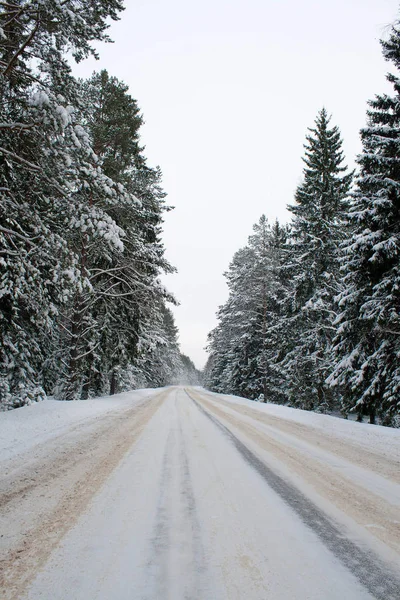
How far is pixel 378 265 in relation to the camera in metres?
10.7

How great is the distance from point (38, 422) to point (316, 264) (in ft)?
48.4

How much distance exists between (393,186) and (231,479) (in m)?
10.6

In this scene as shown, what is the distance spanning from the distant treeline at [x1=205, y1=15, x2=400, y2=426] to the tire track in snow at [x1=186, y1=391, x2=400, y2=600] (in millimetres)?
8126

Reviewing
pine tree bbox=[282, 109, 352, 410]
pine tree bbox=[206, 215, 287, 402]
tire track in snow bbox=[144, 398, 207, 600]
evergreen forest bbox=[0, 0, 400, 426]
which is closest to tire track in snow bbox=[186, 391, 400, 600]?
tire track in snow bbox=[144, 398, 207, 600]

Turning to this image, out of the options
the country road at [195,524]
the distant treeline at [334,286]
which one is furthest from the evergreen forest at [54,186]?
the distant treeline at [334,286]

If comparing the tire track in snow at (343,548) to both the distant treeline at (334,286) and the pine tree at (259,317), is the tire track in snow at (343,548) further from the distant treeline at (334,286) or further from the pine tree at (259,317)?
the pine tree at (259,317)

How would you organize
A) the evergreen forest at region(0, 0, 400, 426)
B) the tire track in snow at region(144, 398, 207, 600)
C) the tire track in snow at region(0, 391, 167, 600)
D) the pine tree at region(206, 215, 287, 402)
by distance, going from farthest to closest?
the pine tree at region(206, 215, 287, 402) → the evergreen forest at region(0, 0, 400, 426) → the tire track in snow at region(0, 391, 167, 600) → the tire track in snow at region(144, 398, 207, 600)

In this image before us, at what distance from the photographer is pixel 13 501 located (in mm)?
3018

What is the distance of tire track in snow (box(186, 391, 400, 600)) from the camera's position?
193 cm

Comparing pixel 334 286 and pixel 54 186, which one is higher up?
pixel 334 286

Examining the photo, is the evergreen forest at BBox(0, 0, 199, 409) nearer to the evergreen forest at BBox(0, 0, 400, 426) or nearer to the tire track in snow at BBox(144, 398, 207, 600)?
the evergreen forest at BBox(0, 0, 400, 426)

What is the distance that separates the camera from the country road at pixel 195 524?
188 centimetres

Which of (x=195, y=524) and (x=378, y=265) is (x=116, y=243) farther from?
(x=378, y=265)

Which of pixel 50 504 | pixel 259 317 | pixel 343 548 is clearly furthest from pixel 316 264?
pixel 50 504
